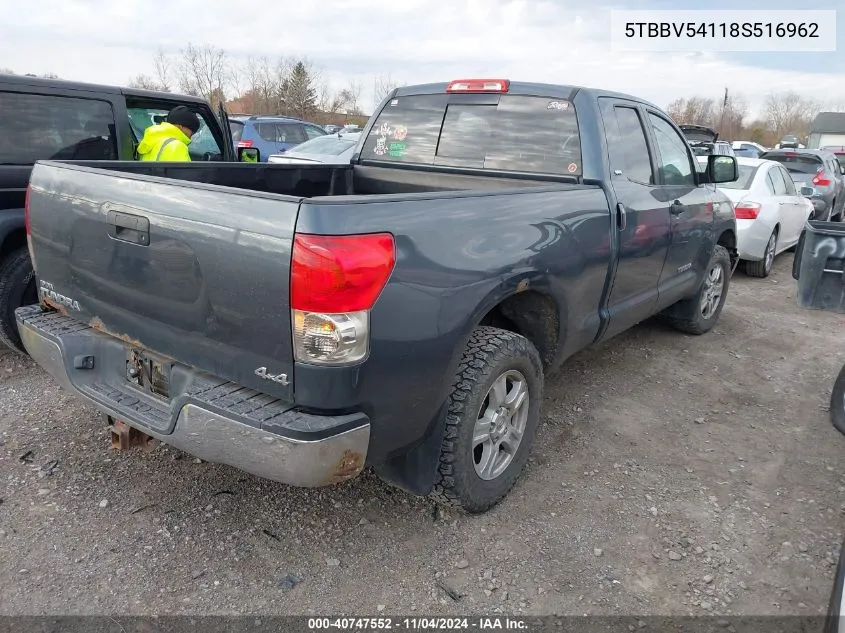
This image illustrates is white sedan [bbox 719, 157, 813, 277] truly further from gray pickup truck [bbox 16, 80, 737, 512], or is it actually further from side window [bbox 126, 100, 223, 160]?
side window [bbox 126, 100, 223, 160]

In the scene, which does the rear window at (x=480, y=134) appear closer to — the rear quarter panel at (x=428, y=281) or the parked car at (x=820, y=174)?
the rear quarter panel at (x=428, y=281)

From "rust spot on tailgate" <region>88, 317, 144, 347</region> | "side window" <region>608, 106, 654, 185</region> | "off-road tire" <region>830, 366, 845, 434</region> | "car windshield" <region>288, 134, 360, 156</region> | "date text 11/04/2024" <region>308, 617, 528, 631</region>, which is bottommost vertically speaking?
"date text 11/04/2024" <region>308, 617, 528, 631</region>

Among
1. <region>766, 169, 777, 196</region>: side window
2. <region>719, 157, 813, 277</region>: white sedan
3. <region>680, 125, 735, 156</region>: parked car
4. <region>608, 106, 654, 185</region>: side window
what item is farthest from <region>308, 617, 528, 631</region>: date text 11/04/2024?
<region>680, 125, 735, 156</region>: parked car

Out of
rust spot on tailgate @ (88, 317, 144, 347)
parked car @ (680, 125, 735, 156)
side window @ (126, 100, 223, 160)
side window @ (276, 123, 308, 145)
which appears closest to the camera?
rust spot on tailgate @ (88, 317, 144, 347)

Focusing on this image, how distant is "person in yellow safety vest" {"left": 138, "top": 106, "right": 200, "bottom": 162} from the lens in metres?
4.92

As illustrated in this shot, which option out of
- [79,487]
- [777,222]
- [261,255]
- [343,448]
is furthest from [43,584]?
[777,222]

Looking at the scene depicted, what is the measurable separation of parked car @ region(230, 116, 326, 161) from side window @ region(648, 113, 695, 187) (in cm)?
1085

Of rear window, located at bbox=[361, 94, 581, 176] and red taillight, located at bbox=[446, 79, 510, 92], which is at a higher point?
red taillight, located at bbox=[446, 79, 510, 92]

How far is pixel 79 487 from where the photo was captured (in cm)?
309

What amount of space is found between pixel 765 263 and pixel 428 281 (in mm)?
7414

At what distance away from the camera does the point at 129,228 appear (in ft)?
8.16

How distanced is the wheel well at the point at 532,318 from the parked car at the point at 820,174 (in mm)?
10671

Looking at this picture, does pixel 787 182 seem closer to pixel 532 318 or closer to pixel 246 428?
pixel 532 318

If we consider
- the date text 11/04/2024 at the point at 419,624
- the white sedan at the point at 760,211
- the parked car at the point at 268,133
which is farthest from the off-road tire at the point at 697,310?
the parked car at the point at 268,133
